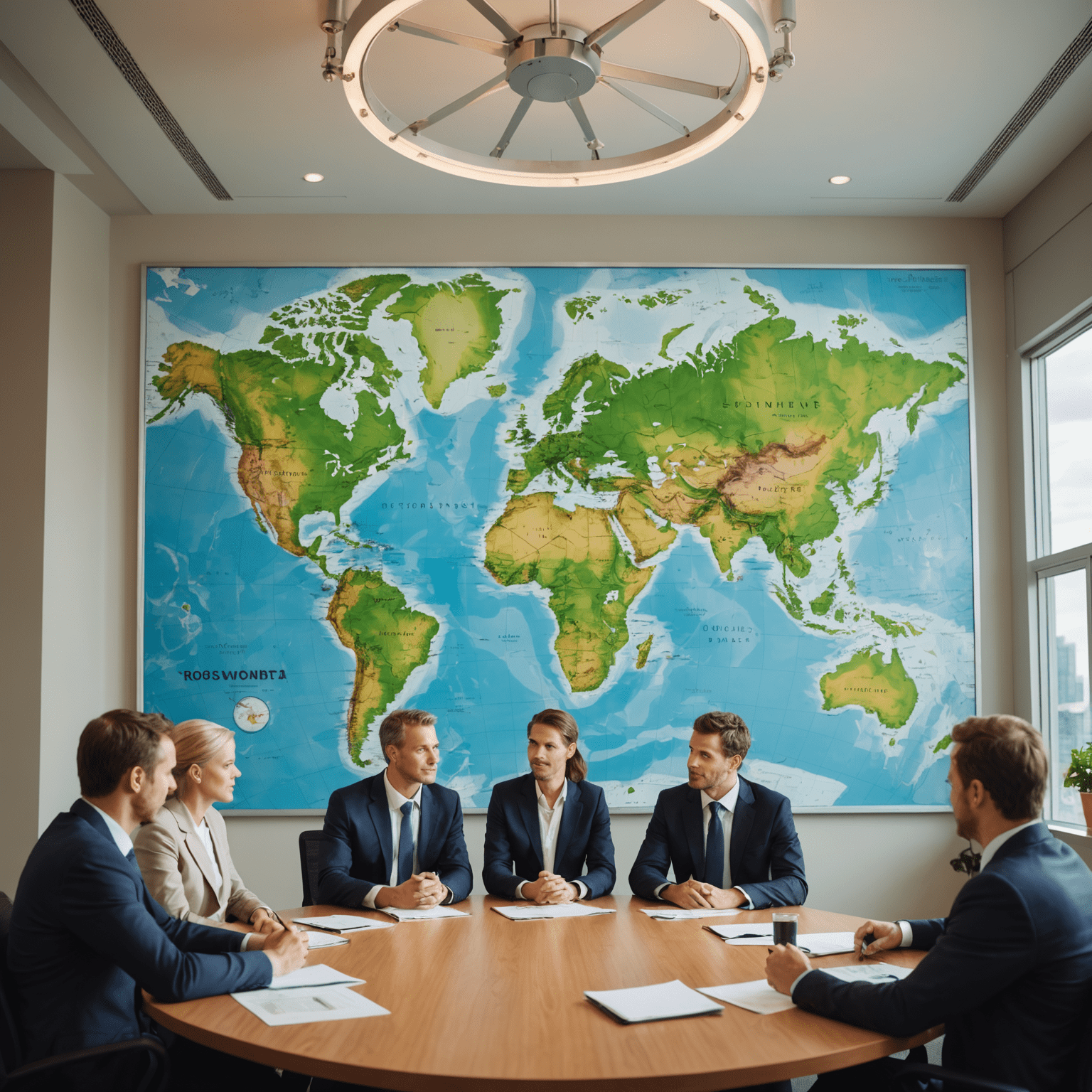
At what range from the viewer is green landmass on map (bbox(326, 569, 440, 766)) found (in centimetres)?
513

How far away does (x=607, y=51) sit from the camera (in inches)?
157

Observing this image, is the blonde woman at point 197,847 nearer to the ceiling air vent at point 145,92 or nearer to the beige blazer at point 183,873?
the beige blazer at point 183,873

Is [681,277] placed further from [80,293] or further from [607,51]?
[80,293]

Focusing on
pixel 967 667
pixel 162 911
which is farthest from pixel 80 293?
pixel 967 667

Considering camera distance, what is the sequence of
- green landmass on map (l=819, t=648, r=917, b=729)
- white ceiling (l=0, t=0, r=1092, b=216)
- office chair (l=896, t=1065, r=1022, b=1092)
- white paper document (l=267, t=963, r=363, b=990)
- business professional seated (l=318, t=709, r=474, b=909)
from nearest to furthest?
office chair (l=896, t=1065, r=1022, b=1092) < white paper document (l=267, t=963, r=363, b=990) < business professional seated (l=318, t=709, r=474, b=909) < white ceiling (l=0, t=0, r=1092, b=216) < green landmass on map (l=819, t=648, r=917, b=729)

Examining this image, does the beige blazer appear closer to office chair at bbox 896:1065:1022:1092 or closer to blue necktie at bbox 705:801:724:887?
blue necktie at bbox 705:801:724:887

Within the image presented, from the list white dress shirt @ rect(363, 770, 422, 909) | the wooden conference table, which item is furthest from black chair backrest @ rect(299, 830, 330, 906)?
the wooden conference table

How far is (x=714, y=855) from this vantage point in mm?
3691

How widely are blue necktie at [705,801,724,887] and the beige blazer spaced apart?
5.21 ft

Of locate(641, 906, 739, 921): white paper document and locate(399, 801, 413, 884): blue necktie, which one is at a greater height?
locate(399, 801, 413, 884): blue necktie

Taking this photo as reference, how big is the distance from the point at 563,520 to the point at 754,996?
320 centimetres

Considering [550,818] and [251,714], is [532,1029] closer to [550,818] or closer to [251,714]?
[550,818]

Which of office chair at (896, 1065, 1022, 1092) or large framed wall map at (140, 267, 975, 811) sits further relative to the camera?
large framed wall map at (140, 267, 975, 811)

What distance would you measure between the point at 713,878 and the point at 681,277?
3.15 m
